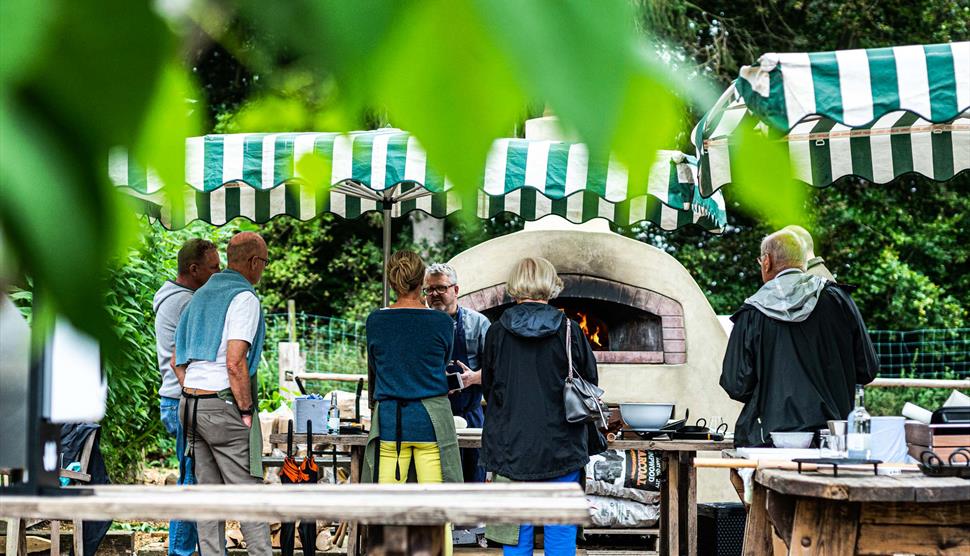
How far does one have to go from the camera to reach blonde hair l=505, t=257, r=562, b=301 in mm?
4344

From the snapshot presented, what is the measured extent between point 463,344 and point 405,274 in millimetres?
1217

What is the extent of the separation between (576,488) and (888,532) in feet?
3.43

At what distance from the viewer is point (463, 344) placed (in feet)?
18.2

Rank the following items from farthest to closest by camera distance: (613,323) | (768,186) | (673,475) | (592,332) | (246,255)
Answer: (613,323) → (592,332) → (673,475) → (246,255) → (768,186)

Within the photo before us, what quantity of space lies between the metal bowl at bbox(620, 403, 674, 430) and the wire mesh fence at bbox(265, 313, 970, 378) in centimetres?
653

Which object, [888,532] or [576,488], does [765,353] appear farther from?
[576,488]

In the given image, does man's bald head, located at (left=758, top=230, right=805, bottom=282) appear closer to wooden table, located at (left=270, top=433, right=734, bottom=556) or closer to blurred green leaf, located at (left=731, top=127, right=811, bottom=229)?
wooden table, located at (left=270, top=433, right=734, bottom=556)

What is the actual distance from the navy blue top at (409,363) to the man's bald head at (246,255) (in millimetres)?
586

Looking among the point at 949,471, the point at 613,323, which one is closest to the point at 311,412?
the point at 949,471

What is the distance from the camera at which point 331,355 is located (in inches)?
465

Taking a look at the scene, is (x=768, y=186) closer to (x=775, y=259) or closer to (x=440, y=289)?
(x=775, y=259)

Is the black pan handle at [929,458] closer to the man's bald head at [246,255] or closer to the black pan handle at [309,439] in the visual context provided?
the black pan handle at [309,439]

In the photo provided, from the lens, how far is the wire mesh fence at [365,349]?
38.8 feet

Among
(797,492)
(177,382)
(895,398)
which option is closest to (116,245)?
(797,492)
